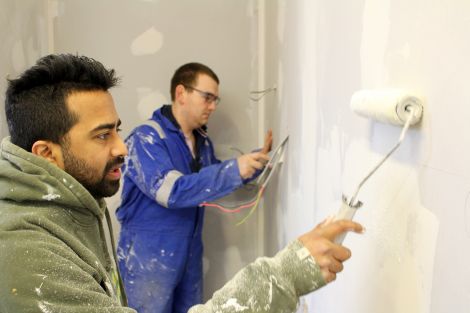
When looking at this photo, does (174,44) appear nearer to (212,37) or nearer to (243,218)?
(212,37)

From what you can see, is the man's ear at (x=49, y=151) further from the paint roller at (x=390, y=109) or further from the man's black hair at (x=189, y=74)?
the man's black hair at (x=189, y=74)

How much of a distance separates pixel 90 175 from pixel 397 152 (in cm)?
63

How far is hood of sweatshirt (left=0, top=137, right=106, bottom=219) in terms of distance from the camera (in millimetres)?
805

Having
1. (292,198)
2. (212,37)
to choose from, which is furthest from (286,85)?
(212,37)

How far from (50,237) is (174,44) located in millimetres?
1905

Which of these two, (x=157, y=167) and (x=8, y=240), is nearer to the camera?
(x=8, y=240)

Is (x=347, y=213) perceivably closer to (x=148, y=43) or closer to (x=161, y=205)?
(x=161, y=205)

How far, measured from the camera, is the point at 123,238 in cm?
219

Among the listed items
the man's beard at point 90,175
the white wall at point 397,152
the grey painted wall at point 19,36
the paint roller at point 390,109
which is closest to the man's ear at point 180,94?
the grey painted wall at point 19,36

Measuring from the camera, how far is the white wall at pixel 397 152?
0.60 meters

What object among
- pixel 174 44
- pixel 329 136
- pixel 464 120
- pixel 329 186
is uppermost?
pixel 174 44

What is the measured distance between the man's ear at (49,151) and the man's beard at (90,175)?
0.04ft

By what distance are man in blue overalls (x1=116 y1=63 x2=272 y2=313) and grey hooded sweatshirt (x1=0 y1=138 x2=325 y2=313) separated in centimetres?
108

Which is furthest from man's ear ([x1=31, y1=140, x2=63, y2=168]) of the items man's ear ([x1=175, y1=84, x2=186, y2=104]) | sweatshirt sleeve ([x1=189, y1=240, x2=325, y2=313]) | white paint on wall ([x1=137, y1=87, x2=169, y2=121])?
white paint on wall ([x1=137, y1=87, x2=169, y2=121])
